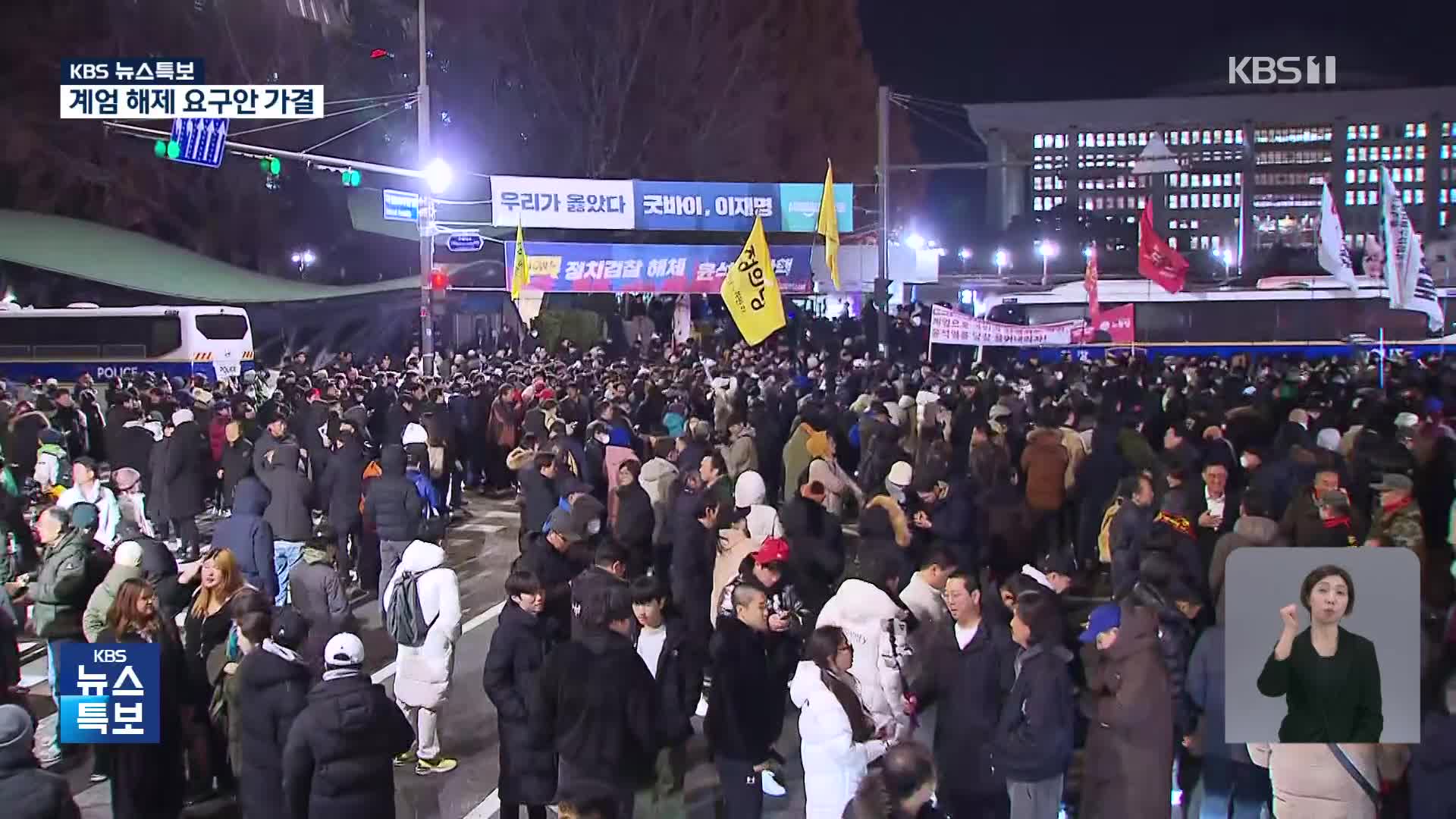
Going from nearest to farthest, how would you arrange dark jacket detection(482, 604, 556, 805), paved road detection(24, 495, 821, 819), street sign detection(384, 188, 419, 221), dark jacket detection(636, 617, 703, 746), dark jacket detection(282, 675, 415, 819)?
1. dark jacket detection(282, 675, 415, 819)
2. dark jacket detection(636, 617, 703, 746)
3. dark jacket detection(482, 604, 556, 805)
4. paved road detection(24, 495, 821, 819)
5. street sign detection(384, 188, 419, 221)

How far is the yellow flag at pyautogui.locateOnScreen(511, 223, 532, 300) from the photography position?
27.2m

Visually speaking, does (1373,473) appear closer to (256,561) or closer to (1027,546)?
(1027,546)

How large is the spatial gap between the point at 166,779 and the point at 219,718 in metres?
0.41

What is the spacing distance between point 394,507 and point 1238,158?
431 feet

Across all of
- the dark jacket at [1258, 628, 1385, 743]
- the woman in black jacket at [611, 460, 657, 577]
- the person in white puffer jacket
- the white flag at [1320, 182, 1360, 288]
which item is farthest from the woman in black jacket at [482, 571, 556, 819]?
the white flag at [1320, 182, 1360, 288]

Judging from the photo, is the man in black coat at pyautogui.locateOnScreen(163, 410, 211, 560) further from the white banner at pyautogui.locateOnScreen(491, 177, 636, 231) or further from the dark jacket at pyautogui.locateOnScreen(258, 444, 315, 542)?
the white banner at pyautogui.locateOnScreen(491, 177, 636, 231)

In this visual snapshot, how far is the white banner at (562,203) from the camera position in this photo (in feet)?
97.2

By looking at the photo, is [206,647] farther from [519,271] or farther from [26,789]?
[519,271]

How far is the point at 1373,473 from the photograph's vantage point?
10.5 metres

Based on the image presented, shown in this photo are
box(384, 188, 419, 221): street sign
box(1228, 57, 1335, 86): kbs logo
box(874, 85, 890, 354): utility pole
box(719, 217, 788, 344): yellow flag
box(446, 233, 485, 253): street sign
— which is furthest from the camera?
box(1228, 57, 1335, 86): kbs logo

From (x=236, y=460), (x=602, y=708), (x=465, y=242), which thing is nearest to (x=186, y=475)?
(x=236, y=460)

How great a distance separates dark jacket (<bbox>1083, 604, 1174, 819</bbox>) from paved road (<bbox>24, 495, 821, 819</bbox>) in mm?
2277

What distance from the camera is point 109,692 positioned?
6.00 metres

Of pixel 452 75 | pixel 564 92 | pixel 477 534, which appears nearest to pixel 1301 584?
pixel 477 534
